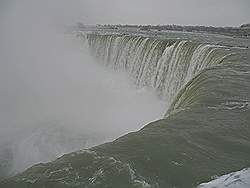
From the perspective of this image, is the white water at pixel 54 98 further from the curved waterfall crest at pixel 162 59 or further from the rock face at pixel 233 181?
the rock face at pixel 233 181

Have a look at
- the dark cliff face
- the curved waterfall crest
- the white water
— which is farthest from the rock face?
the white water

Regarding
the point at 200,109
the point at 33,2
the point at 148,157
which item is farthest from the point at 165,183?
the point at 33,2

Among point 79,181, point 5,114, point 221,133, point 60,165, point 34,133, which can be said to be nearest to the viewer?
point 79,181

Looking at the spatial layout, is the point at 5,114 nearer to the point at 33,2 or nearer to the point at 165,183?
the point at 165,183

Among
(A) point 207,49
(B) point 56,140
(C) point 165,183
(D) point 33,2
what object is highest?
(D) point 33,2

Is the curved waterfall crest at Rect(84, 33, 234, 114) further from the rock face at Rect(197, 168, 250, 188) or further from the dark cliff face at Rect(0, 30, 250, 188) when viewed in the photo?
the rock face at Rect(197, 168, 250, 188)
